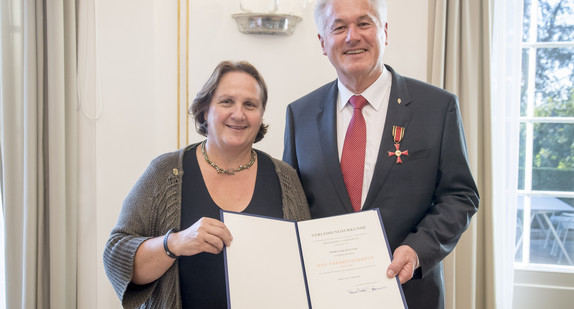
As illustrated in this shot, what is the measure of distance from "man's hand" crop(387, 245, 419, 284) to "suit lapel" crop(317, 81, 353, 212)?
271 millimetres

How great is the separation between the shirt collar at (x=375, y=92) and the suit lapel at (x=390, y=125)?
1.4 inches

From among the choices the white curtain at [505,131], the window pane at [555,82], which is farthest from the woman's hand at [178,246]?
the window pane at [555,82]

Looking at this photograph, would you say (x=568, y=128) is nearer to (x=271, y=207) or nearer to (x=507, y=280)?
(x=507, y=280)

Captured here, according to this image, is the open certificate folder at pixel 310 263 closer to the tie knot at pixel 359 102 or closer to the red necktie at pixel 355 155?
the red necktie at pixel 355 155

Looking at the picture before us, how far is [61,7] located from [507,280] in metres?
2.91

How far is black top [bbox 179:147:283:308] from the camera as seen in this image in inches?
61.6

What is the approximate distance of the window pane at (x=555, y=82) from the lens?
3170 mm

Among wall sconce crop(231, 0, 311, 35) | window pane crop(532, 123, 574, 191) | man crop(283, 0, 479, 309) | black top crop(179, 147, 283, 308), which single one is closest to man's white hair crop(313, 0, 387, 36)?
man crop(283, 0, 479, 309)

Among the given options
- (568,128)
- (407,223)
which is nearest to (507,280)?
(568,128)

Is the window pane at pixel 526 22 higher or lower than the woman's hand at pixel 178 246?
higher

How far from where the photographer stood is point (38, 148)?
2.61m

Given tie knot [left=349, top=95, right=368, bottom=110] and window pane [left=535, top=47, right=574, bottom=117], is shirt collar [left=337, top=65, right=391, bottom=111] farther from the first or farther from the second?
window pane [left=535, top=47, right=574, bottom=117]

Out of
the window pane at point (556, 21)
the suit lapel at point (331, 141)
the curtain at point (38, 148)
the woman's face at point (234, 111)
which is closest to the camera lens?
the woman's face at point (234, 111)

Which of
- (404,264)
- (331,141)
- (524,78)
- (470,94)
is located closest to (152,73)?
(331,141)
